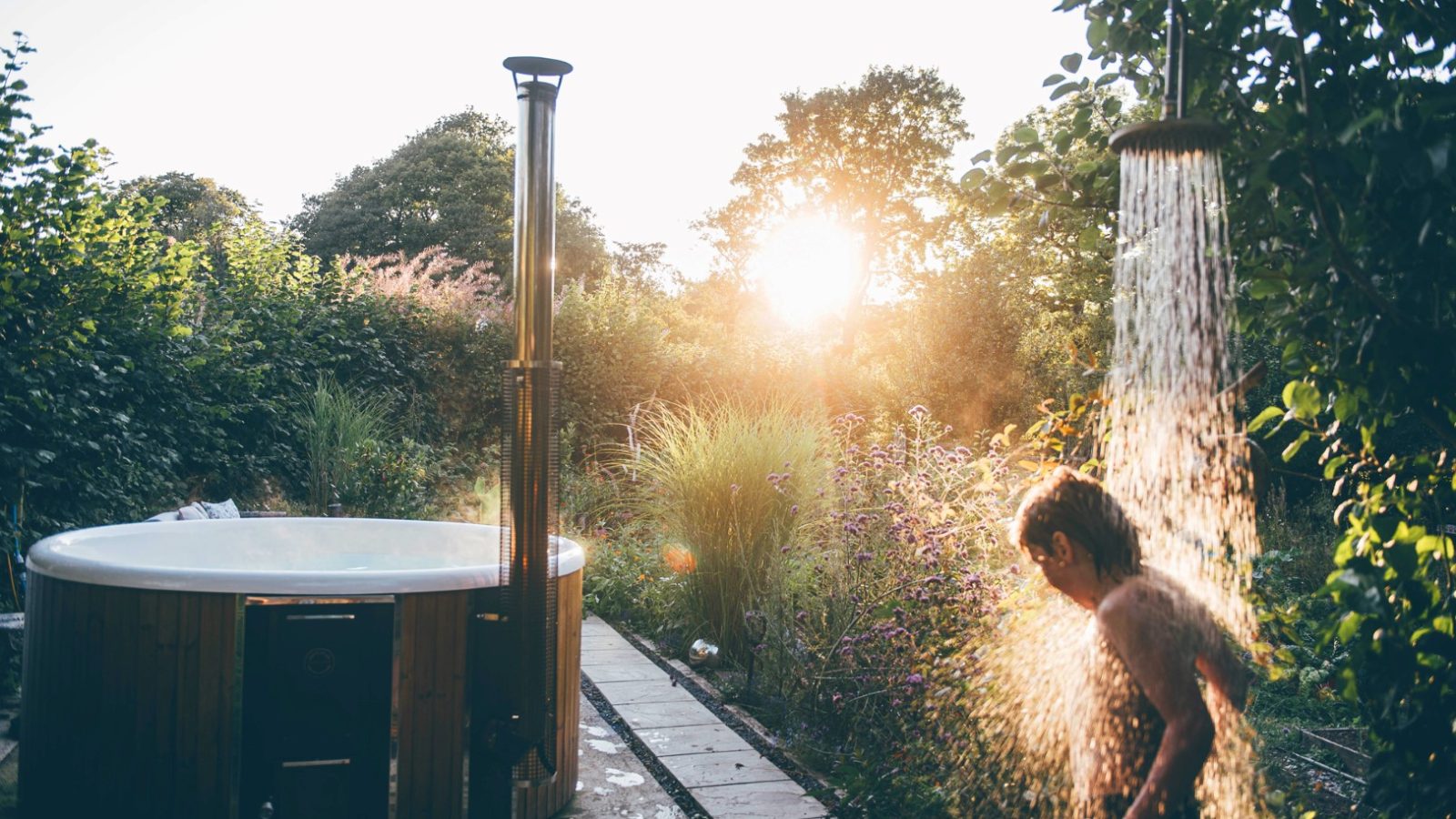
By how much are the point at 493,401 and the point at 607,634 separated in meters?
4.77

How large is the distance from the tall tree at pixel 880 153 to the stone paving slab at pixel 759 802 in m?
16.8

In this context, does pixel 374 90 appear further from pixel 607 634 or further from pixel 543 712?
pixel 543 712

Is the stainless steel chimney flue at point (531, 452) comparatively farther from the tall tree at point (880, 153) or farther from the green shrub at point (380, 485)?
the tall tree at point (880, 153)

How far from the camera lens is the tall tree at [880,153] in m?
19.6

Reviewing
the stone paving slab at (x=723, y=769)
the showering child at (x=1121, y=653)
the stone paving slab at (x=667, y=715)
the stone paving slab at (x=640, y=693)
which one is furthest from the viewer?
the stone paving slab at (x=640, y=693)

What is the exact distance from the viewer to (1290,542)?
609 cm

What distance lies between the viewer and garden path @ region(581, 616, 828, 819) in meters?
2.96

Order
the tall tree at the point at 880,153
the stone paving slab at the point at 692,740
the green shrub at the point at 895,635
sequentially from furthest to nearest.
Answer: the tall tree at the point at 880,153
the stone paving slab at the point at 692,740
the green shrub at the point at 895,635

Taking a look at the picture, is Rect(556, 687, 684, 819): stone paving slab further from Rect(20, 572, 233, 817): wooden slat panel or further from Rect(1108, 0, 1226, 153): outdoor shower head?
Rect(1108, 0, 1226, 153): outdoor shower head

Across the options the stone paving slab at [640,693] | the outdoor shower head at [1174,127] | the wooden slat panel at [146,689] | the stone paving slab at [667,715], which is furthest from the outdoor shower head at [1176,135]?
the stone paving slab at [640,693]

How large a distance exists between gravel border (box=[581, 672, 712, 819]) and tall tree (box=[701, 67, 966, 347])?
15.8 meters

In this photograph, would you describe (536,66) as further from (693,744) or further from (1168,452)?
(693,744)

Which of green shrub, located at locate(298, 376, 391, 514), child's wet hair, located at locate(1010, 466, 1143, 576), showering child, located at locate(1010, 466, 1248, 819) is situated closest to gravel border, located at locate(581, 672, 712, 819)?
showering child, located at locate(1010, 466, 1248, 819)

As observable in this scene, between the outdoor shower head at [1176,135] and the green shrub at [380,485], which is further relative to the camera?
the green shrub at [380,485]
